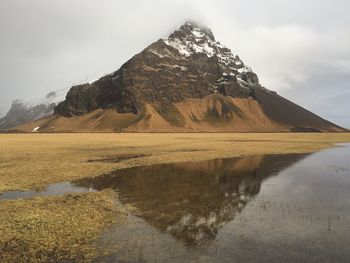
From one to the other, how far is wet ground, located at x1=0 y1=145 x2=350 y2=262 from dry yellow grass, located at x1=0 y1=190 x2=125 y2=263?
0.94m

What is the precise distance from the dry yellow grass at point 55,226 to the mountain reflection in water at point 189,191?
240 cm

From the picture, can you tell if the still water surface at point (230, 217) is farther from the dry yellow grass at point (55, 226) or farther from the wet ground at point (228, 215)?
the dry yellow grass at point (55, 226)

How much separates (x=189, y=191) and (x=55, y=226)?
1225cm

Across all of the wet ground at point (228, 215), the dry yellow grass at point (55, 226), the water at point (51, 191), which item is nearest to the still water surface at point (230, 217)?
the wet ground at point (228, 215)

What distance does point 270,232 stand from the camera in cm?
1703

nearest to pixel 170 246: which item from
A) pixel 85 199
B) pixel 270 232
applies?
pixel 270 232

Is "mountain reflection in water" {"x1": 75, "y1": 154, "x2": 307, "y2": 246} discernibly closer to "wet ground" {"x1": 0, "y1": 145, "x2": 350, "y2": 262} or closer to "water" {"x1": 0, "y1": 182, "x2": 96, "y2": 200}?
"wet ground" {"x1": 0, "y1": 145, "x2": 350, "y2": 262}

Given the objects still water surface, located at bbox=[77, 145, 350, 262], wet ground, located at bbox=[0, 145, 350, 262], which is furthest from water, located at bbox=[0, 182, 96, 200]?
still water surface, located at bbox=[77, 145, 350, 262]

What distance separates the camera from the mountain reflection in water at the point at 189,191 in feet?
61.3

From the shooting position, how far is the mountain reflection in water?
1867 cm

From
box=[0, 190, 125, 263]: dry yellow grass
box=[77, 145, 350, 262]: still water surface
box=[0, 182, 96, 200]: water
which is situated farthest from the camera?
box=[0, 182, 96, 200]: water

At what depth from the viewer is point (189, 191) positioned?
27.7m

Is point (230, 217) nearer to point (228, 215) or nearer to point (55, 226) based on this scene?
point (228, 215)

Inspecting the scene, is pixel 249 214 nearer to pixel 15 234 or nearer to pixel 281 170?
pixel 15 234
